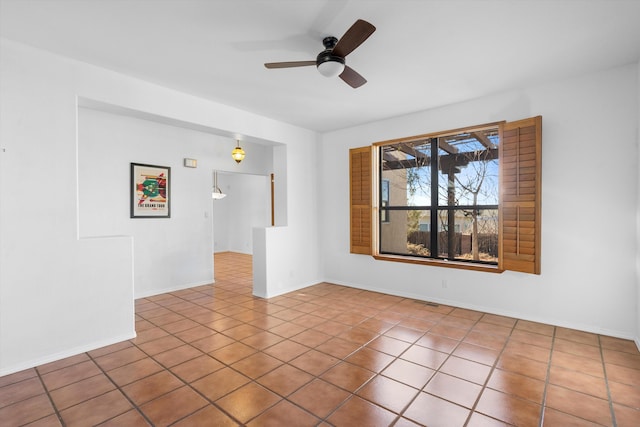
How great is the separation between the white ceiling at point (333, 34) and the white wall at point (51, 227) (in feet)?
0.73

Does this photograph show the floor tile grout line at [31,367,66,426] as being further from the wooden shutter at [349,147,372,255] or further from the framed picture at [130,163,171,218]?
the wooden shutter at [349,147,372,255]

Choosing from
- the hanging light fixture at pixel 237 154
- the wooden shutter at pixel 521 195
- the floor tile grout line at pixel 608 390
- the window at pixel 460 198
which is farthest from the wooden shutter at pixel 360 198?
the floor tile grout line at pixel 608 390

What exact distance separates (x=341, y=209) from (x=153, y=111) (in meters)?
3.09

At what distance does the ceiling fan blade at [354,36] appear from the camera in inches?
76.6

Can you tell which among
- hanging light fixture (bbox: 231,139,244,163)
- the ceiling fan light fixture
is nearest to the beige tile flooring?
the ceiling fan light fixture

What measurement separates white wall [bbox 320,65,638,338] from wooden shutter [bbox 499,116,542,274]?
0.16 metres

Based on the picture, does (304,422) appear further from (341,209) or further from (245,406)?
(341,209)

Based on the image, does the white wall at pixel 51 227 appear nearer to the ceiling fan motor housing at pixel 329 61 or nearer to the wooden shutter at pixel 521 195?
the ceiling fan motor housing at pixel 329 61

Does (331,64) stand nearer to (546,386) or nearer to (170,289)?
(546,386)

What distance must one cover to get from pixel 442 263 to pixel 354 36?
3.12 m

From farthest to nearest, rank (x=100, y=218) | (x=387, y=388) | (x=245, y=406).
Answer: (x=100, y=218)
(x=387, y=388)
(x=245, y=406)

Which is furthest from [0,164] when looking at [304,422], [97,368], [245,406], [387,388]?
[387,388]

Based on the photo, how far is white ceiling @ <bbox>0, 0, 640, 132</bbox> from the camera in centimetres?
217

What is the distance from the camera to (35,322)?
2648mm
